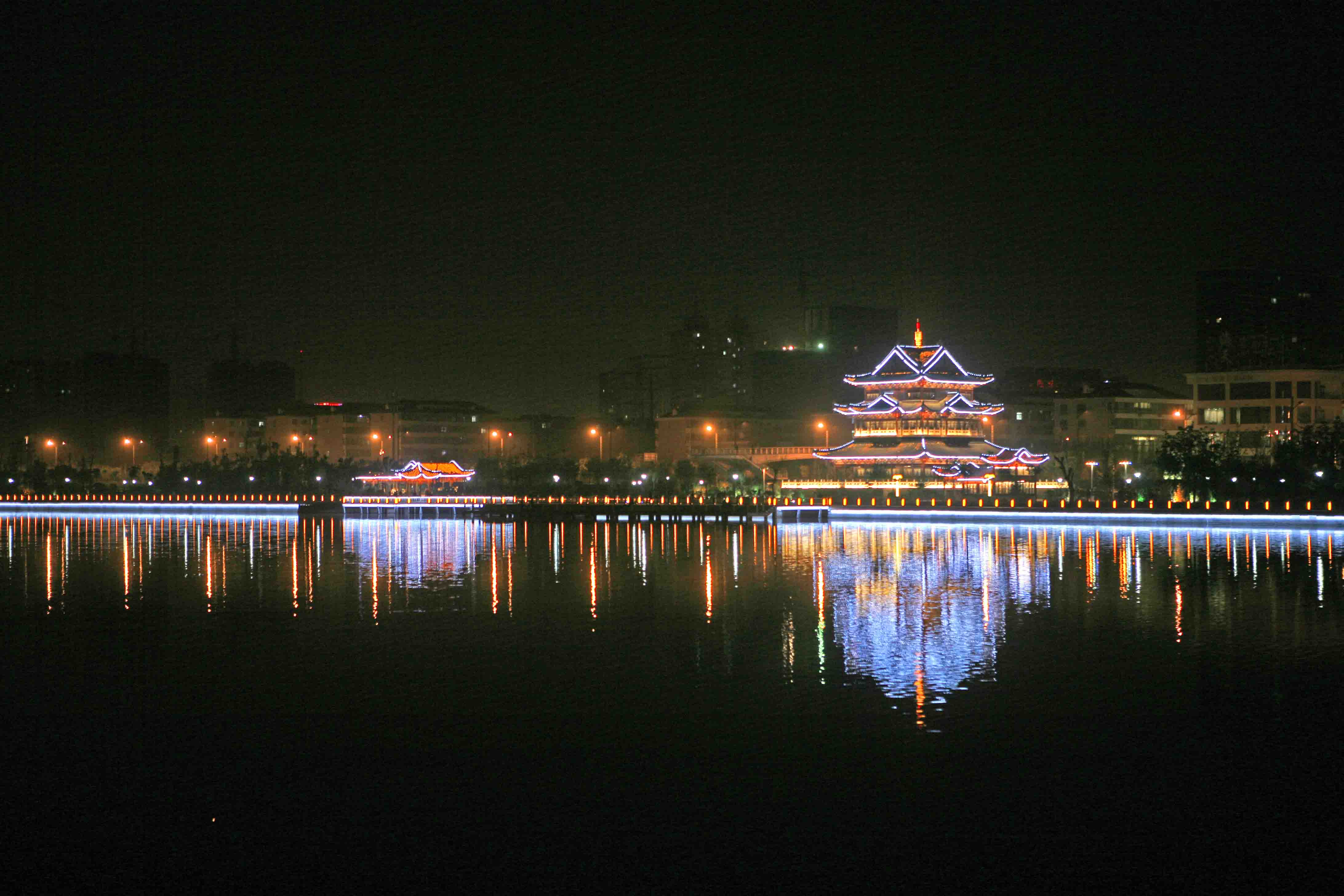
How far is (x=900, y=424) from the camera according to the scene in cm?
8962

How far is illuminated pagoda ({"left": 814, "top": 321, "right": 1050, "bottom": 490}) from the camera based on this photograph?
8819 centimetres

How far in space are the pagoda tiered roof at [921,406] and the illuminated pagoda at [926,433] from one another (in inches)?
1.7

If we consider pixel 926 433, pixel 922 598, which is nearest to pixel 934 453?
pixel 926 433

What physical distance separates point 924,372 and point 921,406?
215 centimetres

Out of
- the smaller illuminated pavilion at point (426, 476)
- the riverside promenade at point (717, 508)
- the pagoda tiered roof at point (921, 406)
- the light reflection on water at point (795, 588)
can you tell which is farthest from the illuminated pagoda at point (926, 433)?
the smaller illuminated pavilion at point (426, 476)

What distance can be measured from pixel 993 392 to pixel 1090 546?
88794 millimetres

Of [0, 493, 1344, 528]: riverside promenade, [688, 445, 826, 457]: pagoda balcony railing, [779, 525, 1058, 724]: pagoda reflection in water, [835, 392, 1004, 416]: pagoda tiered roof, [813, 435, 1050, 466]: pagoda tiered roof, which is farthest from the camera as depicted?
[688, 445, 826, 457]: pagoda balcony railing

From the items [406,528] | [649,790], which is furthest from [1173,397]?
[649,790]

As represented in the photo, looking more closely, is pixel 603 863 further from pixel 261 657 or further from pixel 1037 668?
pixel 261 657

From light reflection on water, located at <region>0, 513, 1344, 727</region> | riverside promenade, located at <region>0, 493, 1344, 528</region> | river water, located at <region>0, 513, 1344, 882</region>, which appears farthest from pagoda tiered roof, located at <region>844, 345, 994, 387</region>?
river water, located at <region>0, 513, 1344, 882</region>

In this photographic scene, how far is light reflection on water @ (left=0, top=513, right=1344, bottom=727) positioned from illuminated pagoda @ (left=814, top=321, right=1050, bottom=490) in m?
24.1

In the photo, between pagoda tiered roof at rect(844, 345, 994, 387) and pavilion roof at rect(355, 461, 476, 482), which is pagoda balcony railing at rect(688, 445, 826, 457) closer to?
pagoda tiered roof at rect(844, 345, 994, 387)

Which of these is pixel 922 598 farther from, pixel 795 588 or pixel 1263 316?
pixel 1263 316

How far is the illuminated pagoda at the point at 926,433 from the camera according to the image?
88188mm
